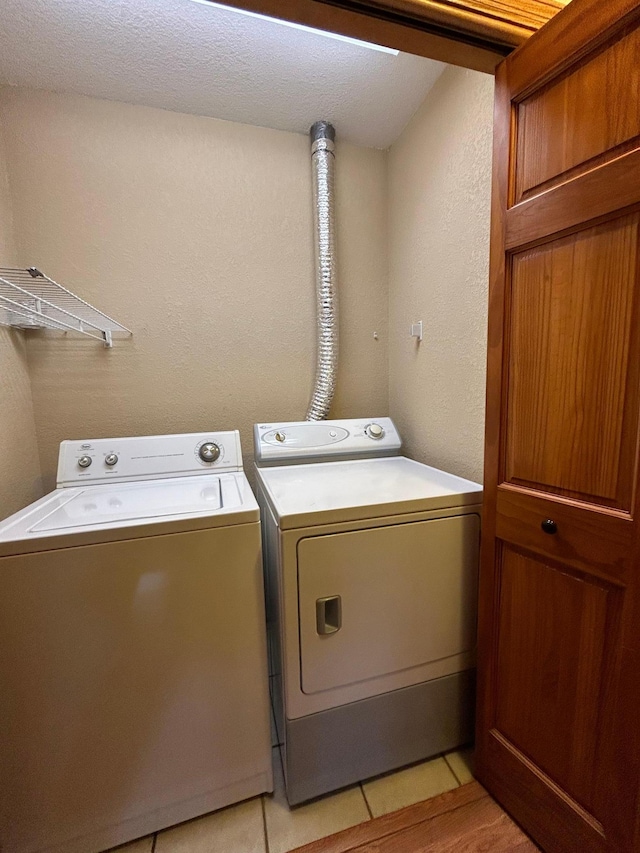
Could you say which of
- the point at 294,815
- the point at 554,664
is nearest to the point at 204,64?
the point at 554,664

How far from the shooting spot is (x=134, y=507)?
113 centimetres

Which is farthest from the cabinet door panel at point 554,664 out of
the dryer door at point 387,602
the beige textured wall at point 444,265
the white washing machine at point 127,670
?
the white washing machine at point 127,670

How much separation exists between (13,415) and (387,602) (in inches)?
62.0

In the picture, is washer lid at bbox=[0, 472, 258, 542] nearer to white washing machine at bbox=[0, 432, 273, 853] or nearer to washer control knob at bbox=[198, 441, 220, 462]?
white washing machine at bbox=[0, 432, 273, 853]

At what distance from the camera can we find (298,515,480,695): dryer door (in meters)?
1.06

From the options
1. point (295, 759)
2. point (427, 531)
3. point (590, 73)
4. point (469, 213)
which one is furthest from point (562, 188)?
point (295, 759)

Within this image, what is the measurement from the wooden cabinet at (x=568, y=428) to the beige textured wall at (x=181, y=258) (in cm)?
110

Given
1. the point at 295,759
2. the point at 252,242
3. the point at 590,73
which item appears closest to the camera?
the point at 590,73

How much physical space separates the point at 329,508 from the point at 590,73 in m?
1.17

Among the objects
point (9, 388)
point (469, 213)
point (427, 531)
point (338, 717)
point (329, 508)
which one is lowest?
point (338, 717)

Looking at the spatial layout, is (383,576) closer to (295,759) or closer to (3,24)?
(295,759)

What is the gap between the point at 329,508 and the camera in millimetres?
1061

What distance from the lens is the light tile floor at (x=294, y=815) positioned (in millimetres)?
1052

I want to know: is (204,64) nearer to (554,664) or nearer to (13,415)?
(13,415)
